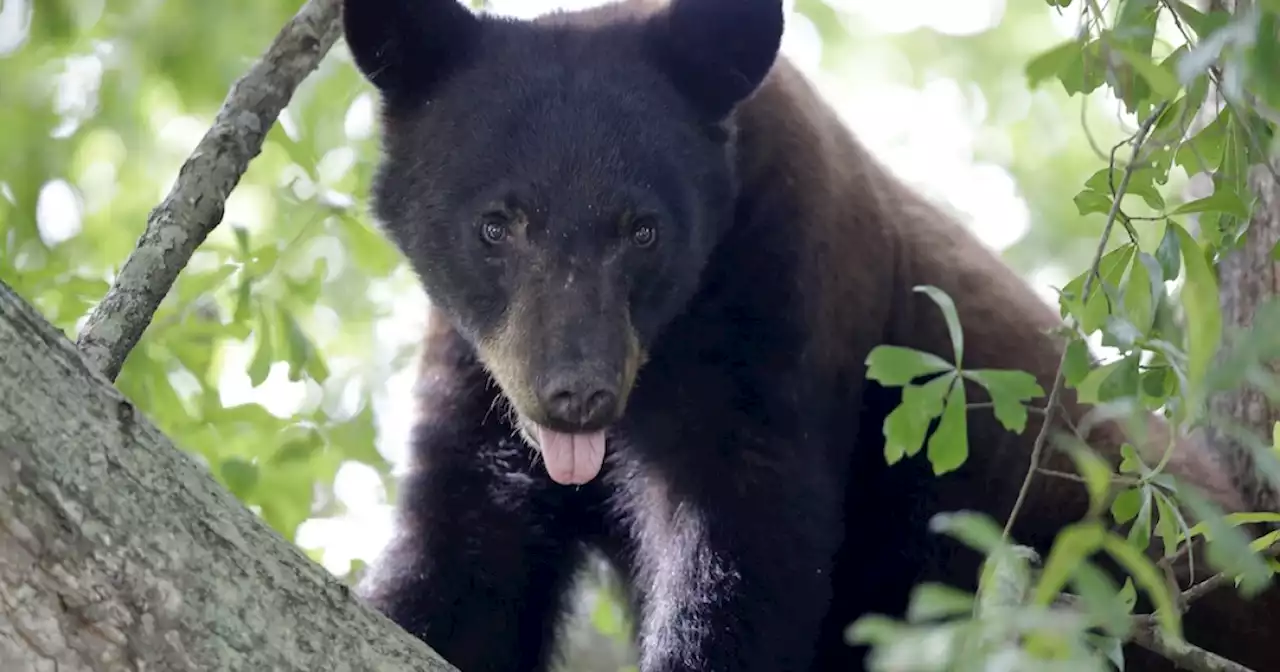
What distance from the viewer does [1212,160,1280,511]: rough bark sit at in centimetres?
453

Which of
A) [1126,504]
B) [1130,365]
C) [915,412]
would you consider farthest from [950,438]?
[1130,365]

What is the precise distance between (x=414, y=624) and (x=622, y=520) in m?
0.80

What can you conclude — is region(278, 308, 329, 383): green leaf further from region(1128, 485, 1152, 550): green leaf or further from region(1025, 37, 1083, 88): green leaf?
region(1128, 485, 1152, 550): green leaf

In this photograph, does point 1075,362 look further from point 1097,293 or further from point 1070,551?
point 1070,551

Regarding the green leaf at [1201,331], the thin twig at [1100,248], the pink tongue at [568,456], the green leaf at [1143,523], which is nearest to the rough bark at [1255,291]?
the thin twig at [1100,248]

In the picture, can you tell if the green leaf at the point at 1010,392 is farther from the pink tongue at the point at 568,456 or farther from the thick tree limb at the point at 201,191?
the thick tree limb at the point at 201,191

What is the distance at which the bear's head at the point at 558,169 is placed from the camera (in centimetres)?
420

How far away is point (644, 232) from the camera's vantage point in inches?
172

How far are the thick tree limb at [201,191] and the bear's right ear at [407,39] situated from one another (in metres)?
0.14

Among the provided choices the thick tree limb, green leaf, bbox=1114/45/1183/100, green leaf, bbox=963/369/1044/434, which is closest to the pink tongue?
the thick tree limb

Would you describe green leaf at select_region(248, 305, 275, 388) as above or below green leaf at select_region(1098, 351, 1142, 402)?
above

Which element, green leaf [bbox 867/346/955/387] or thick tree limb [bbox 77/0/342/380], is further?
thick tree limb [bbox 77/0/342/380]

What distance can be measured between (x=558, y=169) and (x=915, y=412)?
60.6 inches

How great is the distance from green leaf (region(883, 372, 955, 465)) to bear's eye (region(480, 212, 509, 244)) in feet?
4.99
